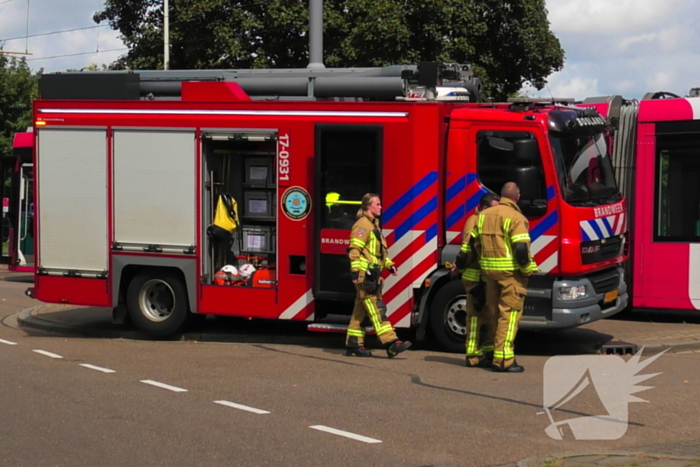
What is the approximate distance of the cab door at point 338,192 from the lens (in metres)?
11.3

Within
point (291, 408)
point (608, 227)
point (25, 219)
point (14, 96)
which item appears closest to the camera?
point (291, 408)

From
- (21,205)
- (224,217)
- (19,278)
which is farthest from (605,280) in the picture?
(19,278)

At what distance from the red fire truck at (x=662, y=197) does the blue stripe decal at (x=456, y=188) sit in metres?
3.35

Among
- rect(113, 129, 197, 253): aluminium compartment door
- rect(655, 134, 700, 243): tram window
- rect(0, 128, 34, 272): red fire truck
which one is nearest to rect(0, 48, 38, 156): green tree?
rect(0, 128, 34, 272): red fire truck

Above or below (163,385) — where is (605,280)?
above

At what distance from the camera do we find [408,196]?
11125 millimetres

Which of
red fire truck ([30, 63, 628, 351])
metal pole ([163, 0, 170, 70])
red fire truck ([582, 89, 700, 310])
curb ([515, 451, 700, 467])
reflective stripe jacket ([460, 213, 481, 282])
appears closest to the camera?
curb ([515, 451, 700, 467])

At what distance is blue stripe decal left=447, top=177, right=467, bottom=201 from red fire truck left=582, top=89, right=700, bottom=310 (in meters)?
3.35

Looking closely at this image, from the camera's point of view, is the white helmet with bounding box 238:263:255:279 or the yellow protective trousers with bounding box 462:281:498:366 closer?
the yellow protective trousers with bounding box 462:281:498:366

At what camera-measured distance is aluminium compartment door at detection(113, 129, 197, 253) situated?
12094 mm

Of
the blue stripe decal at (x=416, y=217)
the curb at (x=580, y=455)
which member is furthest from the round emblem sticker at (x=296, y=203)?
the curb at (x=580, y=455)

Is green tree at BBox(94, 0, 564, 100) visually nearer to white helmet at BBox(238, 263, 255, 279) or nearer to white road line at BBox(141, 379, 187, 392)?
white helmet at BBox(238, 263, 255, 279)

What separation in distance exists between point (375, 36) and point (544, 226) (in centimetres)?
1406

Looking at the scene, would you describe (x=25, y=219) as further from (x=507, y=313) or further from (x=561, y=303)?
(x=507, y=313)
